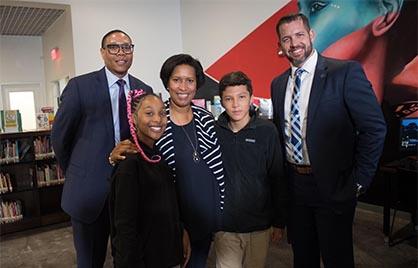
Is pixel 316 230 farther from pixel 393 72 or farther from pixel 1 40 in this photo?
pixel 1 40

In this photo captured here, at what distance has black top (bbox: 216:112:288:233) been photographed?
5.58ft

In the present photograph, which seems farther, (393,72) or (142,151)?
(393,72)

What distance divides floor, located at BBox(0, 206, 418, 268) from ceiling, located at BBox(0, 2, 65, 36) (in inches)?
145

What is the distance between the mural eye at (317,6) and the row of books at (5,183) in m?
3.89

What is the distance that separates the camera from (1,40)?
26.2 feet

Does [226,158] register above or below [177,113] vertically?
below

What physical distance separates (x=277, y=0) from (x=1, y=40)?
Result: 21.4 feet

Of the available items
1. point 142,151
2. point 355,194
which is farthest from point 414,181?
point 142,151

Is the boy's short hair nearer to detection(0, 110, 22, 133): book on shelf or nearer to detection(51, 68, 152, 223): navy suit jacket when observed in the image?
detection(51, 68, 152, 223): navy suit jacket

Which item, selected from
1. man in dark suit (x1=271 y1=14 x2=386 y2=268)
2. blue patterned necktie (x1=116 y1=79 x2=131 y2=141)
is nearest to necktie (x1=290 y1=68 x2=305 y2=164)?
man in dark suit (x1=271 y1=14 x2=386 y2=268)

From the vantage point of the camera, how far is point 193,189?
5.31 feet

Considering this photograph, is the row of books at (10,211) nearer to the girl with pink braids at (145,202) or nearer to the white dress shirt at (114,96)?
the white dress shirt at (114,96)

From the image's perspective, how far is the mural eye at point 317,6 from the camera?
4.03 metres

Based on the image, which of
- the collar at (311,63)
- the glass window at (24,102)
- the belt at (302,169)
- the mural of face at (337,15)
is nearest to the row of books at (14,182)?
the belt at (302,169)
